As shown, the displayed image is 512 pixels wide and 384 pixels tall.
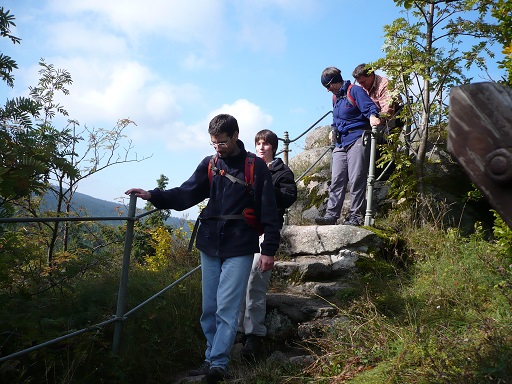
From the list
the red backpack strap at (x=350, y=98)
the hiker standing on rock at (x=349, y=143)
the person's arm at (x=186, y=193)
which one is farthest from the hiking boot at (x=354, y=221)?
the person's arm at (x=186, y=193)

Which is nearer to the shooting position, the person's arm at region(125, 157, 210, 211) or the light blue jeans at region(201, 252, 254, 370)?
the light blue jeans at region(201, 252, 254, 370)

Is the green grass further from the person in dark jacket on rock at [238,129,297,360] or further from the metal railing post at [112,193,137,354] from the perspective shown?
the metal railing post at [112,193,137,354]

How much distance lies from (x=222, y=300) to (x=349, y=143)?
354 cm

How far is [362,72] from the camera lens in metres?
6.87

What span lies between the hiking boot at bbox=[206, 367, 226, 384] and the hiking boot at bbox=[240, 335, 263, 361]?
647 mm

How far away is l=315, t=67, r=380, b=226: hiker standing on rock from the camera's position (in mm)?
6309

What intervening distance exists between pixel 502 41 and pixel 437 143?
162 cm

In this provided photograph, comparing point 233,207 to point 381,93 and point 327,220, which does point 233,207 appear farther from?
point 381,93

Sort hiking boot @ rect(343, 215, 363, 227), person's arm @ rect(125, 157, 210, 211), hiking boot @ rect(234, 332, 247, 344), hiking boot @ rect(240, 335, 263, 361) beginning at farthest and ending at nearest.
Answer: hiking boot @ rect(343, 215, 363, 227)
hiking boot @ rect(234, 332, 247, 344)
hiking boot @ rect(240, 335, 263, 361)
person's arm @ rect(125, 157, 210, 211)

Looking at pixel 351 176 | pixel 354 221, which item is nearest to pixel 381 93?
pixel 351 176

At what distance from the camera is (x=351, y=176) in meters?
6.43

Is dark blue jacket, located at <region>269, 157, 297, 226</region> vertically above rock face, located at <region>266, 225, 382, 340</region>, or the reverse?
dark blue jacket, located at <region>269, 157, 297, 226</region>

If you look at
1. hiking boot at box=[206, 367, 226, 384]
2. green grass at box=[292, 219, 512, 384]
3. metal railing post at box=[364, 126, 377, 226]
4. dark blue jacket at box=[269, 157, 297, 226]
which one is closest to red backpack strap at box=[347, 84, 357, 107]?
metal railing post at box=[364, 126, 377, 226]

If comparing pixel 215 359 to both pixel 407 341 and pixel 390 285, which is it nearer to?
pixel 407 341
